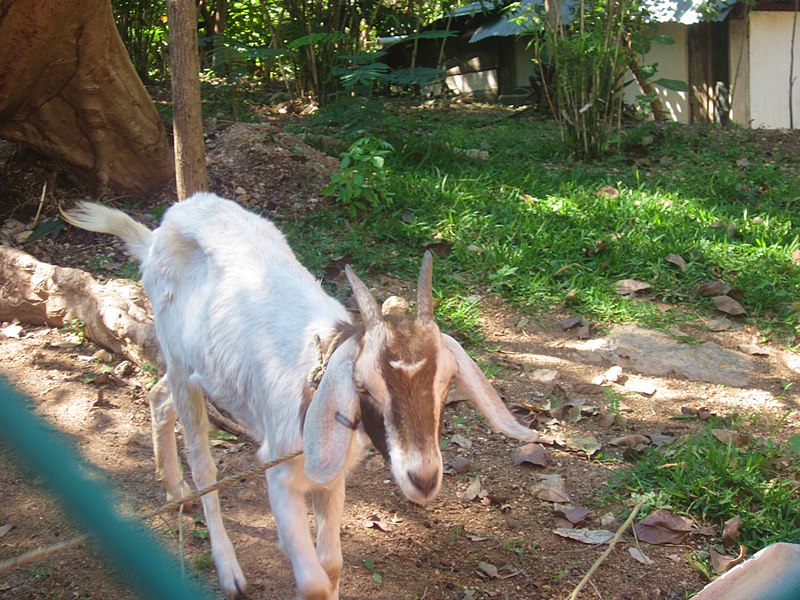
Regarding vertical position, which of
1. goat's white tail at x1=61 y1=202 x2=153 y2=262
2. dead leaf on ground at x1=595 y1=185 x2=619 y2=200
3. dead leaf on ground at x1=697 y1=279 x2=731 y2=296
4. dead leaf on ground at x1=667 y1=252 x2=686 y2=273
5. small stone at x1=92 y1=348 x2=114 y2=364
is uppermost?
goat's white tail at x1=61 y1=202 x2=153 y2=262

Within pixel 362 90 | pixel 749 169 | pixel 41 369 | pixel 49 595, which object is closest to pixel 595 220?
pixel 749 169

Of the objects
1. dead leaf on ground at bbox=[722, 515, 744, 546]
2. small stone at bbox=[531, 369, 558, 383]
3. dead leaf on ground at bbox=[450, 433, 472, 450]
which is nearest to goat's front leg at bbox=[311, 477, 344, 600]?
dead leaf on ground at bbox=[450, 433, 472, 450]

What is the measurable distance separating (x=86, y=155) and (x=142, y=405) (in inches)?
101

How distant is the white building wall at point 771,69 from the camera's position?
10.4 metres

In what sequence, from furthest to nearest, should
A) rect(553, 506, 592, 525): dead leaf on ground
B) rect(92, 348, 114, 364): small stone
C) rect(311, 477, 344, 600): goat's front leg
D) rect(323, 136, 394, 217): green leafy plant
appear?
rect(323, 136, 394, 217): green leafy plant
rect(92, 348, 114, 364): small stone
rect(553, 506, 592, 525): dead leaf on ground
rect(311, 477, 344, 600): goat's front leg

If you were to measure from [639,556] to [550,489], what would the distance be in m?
0.50

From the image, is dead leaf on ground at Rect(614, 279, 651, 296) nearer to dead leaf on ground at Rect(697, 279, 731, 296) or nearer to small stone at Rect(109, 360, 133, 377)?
dead leaf on ground at Rect(697, 279, 731, 296)

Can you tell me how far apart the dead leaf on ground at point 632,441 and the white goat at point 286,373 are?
1412 millimetres

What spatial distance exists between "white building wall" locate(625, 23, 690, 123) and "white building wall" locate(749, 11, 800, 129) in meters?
0.81

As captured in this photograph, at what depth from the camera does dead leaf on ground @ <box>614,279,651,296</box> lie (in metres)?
5.21

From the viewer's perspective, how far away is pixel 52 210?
19.5 feet

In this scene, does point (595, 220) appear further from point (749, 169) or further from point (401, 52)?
point (401, 52)

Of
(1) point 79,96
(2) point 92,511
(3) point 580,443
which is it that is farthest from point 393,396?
(1) point 79,96

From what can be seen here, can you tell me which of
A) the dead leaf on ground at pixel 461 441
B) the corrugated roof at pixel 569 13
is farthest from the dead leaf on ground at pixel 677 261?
the corrugated roof at pixel 569 13
